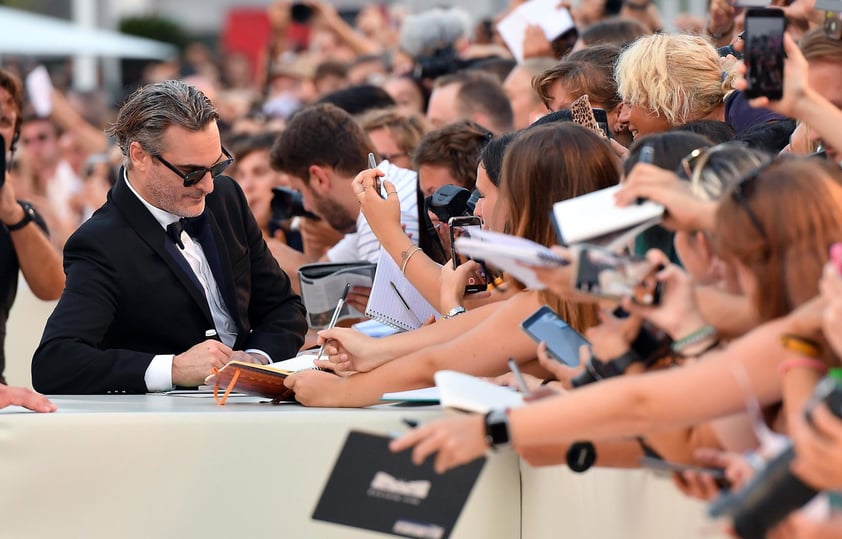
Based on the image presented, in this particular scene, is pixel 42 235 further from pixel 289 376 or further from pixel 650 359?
pixel 650 359

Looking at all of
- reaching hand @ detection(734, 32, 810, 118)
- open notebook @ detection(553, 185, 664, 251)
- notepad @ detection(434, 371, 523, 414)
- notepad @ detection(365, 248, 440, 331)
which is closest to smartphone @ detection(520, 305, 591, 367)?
notepad @ detection(434, 371, 523, 414)

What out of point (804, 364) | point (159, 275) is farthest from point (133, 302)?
point (804, 364)

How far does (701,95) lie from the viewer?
158 inches

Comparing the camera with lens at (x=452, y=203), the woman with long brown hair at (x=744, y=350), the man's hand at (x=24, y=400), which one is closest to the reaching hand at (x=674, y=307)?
the woman with long brown hair at (x=744, y=350)

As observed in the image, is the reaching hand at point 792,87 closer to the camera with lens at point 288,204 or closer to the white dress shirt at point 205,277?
the white dress shirt at point 205,277

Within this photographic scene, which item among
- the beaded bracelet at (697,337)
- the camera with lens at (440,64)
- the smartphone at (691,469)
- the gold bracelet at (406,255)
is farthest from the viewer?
the camera with lens at (440,64)

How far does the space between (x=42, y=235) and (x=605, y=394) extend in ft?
11.5

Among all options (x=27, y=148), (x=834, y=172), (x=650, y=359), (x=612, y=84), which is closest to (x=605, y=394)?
(x=650, y=359)

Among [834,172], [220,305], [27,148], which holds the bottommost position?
[27,148]

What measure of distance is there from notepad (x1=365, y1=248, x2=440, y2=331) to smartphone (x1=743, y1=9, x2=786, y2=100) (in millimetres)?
1769

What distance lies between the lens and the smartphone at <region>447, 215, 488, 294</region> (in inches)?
161

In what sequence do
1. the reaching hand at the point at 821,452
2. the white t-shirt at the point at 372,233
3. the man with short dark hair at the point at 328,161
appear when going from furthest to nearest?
the man with short dark hair at the point at 328,161 → the white t-shirt at the point at 372,233 → the reaching hand at the point at 821,452

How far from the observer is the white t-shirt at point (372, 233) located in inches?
201

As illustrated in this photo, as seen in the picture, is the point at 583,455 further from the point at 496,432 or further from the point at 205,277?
the point at 205,277
